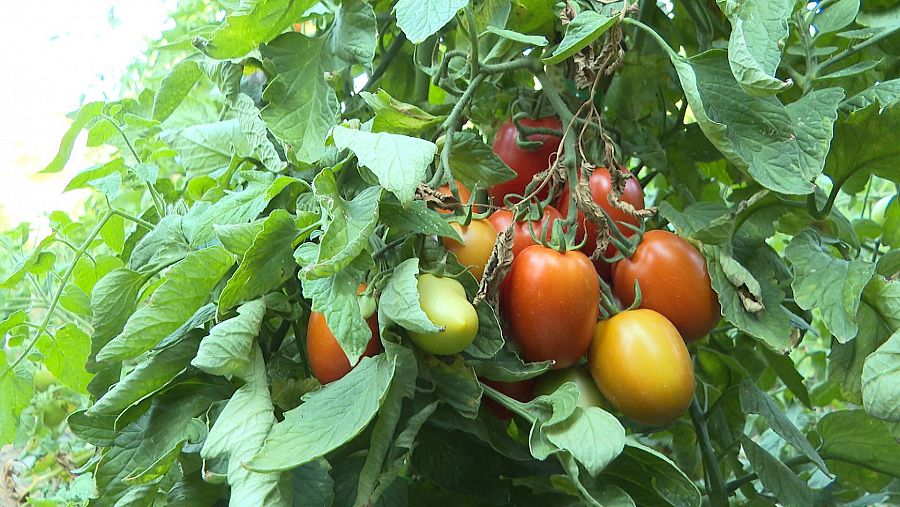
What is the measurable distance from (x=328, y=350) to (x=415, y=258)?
0.08 meters

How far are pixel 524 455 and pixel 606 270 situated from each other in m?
0.15

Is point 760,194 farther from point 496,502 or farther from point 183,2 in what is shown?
point 183,2

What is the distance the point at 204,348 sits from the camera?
0.46 m

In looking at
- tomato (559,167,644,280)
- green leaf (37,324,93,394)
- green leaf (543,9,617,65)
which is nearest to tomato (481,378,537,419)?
tomato (559,167,644,280)

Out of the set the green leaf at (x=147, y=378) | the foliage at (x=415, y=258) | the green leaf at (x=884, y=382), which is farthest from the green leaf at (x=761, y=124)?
the green leaf at (x=147, y=378)

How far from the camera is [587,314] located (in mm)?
510

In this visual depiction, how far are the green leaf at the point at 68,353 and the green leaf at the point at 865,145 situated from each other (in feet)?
1.96

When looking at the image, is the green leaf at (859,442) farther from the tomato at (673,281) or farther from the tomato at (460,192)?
the tomato at (460,192)

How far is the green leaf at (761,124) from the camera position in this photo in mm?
493

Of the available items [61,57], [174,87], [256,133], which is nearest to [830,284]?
[256,133]

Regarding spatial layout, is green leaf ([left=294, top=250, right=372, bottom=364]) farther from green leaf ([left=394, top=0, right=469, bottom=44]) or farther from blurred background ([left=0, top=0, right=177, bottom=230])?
blurred background ([left=0, top=0, right=177, bottom=230])

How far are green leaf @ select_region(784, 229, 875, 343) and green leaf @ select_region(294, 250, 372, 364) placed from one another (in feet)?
0.92

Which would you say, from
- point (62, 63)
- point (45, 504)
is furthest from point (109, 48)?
point (45, 504)

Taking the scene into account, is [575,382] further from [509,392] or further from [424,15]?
[424,15]
